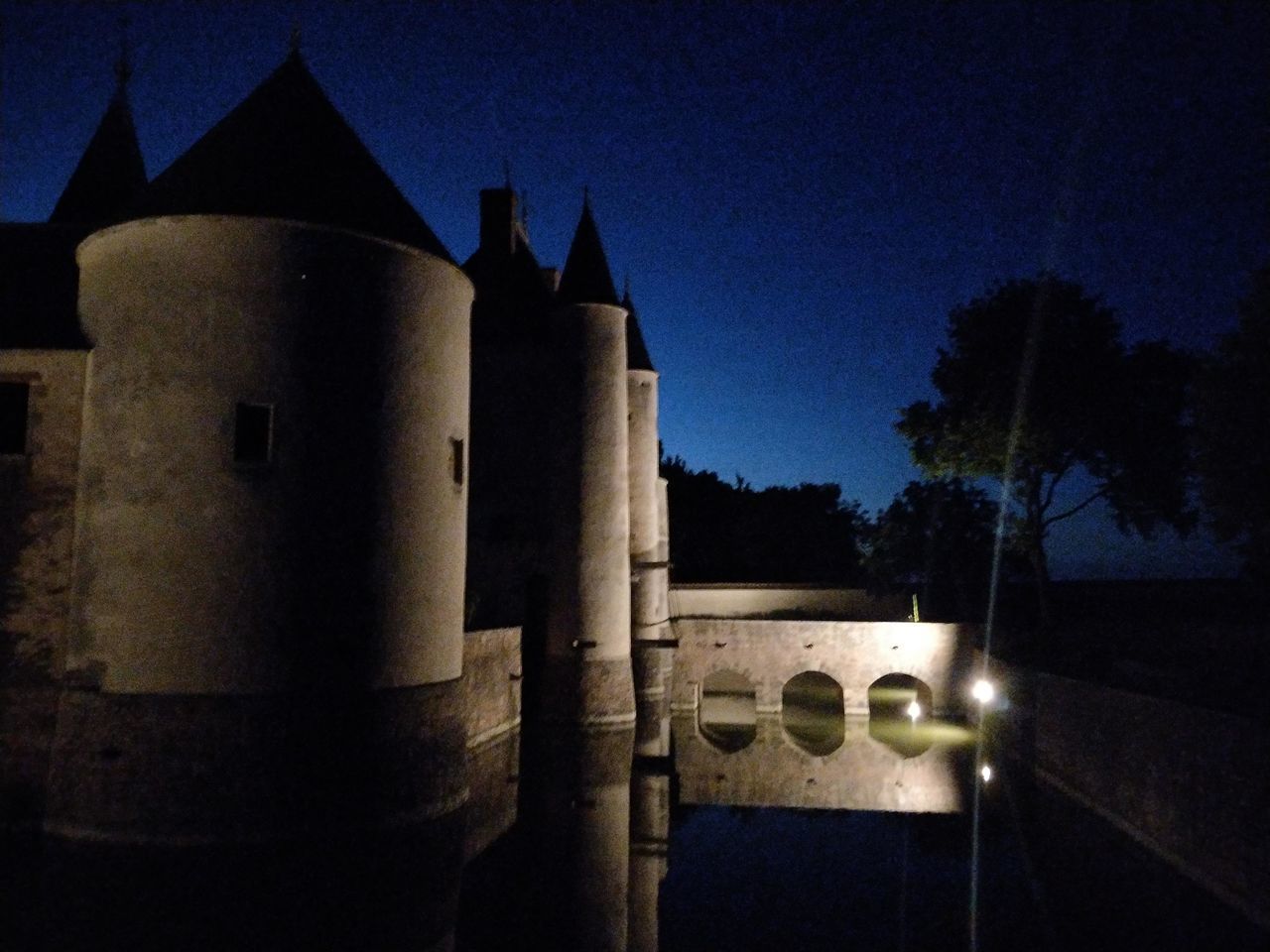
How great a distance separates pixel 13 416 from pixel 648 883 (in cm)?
997

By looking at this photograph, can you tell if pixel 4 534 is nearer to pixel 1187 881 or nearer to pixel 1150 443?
pixel 1187 881

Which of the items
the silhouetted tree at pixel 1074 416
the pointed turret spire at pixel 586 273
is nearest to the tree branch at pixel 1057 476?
the silhouetted tree at pixel 1074 416

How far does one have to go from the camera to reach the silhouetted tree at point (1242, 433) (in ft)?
68.0

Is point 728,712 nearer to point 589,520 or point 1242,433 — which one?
point 589,520

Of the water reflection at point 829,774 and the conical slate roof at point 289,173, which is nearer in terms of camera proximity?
the conical slate roof at point 289,173

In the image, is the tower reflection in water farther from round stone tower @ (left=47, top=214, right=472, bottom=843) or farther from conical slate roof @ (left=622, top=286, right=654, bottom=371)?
conical slate roof @ (left=622, top=286, right=654, bottom=371)

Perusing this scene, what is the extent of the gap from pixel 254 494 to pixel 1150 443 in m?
25.8

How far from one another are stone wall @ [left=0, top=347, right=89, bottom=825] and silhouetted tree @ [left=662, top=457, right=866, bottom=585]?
113ft

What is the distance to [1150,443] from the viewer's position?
2806 centimetres

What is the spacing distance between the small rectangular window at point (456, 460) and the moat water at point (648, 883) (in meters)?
4.46

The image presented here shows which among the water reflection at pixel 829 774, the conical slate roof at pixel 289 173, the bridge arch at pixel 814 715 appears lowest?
the bridge arch at pixel 814 715

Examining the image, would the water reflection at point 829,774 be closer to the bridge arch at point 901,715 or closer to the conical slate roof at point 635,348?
the bridge arch at point 901,715

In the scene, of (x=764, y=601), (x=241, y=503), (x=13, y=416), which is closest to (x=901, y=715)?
(x=764, y=601)

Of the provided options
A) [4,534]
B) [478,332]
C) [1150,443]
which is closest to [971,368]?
[1150,443]
